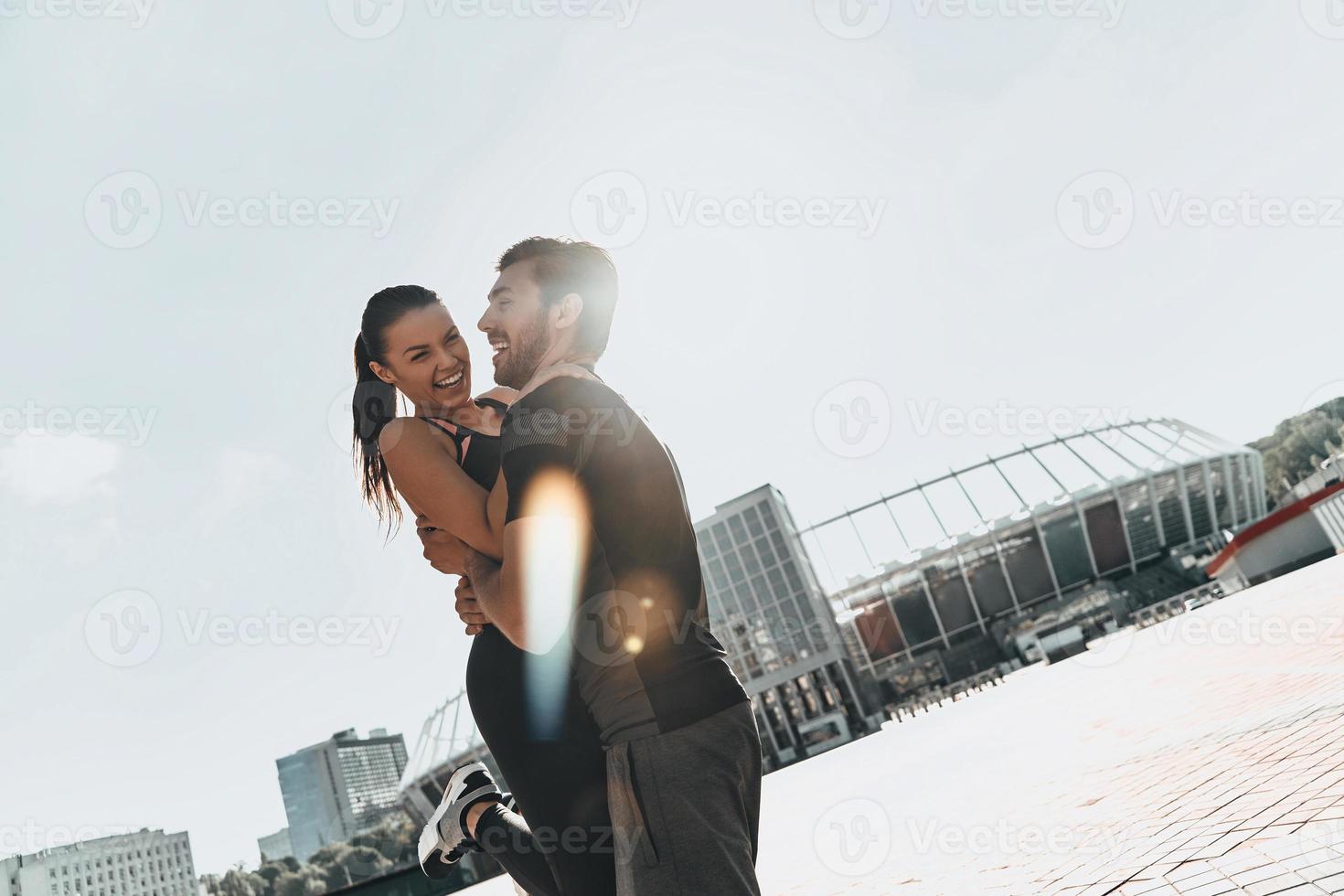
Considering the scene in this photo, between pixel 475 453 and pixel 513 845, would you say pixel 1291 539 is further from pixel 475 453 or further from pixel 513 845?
pixel 475 453

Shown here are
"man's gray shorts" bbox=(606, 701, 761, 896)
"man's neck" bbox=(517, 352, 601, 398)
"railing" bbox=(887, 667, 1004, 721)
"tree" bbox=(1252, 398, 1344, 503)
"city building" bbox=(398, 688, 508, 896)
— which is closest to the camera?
"man's gray shorts" bbox=(606, 701, 761, 896)

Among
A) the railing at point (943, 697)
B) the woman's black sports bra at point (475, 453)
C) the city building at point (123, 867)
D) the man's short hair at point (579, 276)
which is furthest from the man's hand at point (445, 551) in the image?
the city building at point (123, 867)

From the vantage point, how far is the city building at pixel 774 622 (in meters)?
42.6

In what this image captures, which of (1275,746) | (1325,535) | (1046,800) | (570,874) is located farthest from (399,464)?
(1325,535)

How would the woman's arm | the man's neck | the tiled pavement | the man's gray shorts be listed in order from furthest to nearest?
1. the tiled pavement
2. the woman's arm
3. the man's neck
4. the man's gray shorts

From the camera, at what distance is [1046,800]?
16.0 ft

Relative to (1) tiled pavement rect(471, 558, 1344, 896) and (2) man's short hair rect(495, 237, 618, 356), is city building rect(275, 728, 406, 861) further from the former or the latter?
(2) man's short hair rect(495, 237, 618, 356)

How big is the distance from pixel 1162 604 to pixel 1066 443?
17519mm

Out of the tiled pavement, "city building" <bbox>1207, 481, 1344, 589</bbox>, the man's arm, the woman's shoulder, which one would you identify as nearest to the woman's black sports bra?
the woman's shoulder

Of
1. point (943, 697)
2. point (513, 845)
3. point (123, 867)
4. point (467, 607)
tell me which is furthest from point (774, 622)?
point (123, 867)

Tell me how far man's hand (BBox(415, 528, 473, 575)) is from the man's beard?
400 mm

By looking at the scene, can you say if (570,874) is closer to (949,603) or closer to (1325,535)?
(1325,535)

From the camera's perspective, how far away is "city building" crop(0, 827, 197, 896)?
5291cm

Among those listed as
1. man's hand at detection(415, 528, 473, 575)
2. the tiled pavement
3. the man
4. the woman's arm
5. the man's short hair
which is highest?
the man's short hair
